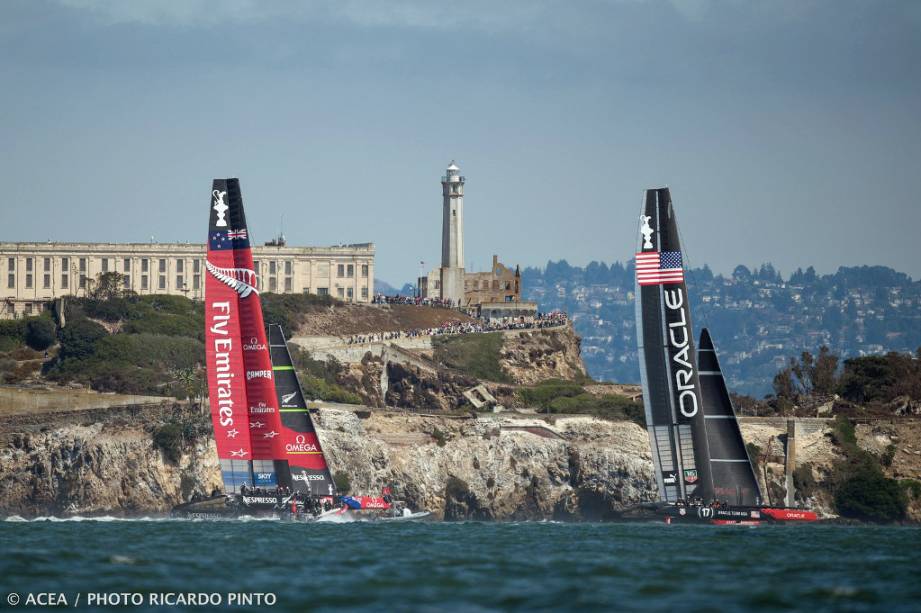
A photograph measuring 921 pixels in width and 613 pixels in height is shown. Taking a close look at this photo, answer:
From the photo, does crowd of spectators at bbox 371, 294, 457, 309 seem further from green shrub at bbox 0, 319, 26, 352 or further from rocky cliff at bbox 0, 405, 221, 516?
rocky cliff at bbox 0, 405, 221, 516

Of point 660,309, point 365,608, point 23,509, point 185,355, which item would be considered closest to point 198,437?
point 23,509

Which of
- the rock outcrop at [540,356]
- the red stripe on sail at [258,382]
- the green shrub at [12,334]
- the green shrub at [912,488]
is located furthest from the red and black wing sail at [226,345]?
the rock outcrop at [540,356]

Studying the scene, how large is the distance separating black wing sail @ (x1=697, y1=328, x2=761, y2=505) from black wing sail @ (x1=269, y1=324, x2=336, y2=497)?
1667cm

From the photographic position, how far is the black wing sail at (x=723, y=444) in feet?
237

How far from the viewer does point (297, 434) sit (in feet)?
255

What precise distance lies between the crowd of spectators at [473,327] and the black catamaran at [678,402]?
158 feet

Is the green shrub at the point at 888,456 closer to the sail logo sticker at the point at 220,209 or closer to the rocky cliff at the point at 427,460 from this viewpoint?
the rocky cliff at the point at 427,460

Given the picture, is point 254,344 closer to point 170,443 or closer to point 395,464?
point 170,443

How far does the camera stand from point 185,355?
365ft

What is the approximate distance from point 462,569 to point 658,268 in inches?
1092

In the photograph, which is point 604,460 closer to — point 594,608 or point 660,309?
point 660,309

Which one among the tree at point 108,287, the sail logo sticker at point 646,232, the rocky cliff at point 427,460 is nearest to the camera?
the sail logo sticker at point 646,232

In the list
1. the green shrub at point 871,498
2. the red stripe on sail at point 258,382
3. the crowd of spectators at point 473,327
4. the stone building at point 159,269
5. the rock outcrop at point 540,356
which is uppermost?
the stone building at point 159,269

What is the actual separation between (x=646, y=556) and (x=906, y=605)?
43.1 ft
